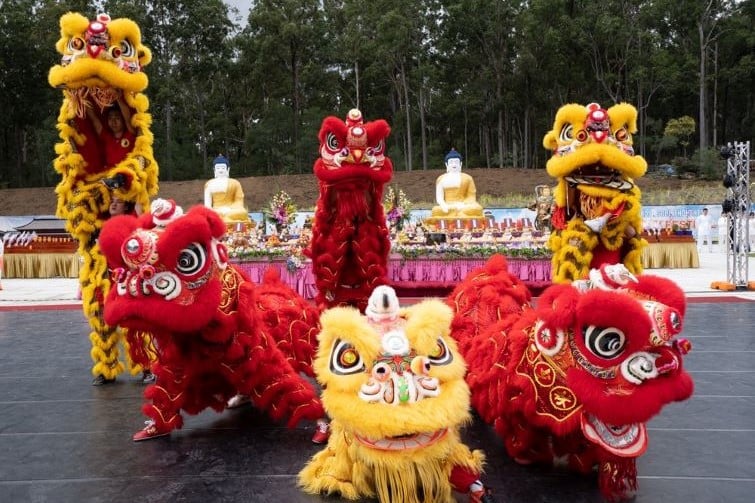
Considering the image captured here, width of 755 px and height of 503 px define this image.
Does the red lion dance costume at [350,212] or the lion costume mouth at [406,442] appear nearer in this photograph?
the lion costume mouth at [406,442]

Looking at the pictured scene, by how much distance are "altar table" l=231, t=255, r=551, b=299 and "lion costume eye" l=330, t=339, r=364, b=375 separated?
6.04 m

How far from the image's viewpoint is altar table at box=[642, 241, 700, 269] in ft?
36.6

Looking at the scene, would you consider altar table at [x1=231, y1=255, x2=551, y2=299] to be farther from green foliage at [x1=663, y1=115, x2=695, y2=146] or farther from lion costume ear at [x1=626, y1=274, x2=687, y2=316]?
green foliage at [x1=663, y1=115, x2=695, y2=146]

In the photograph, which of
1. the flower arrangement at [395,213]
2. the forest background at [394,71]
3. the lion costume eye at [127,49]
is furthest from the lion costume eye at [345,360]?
the forest background at [394,71]

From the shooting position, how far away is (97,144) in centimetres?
398

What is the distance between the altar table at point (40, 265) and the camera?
467 inches

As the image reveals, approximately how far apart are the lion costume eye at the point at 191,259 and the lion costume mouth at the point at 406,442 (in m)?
1.01

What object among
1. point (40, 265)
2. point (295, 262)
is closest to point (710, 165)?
point (295, 262)

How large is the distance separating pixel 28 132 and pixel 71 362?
29197 mm

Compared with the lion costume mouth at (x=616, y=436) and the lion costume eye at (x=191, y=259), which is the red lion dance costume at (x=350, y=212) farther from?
the lion costume mouth at (x=616, y=436)

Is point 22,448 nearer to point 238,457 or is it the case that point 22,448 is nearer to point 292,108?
point 238,457

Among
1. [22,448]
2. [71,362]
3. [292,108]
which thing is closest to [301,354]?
[22,448]

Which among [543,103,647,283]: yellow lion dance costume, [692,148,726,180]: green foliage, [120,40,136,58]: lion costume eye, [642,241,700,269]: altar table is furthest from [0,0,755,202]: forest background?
[120,40,136,58]: lion costume eye

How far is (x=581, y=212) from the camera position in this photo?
4.04 metres
